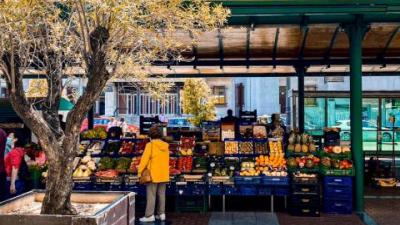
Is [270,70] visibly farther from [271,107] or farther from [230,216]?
[271,107]

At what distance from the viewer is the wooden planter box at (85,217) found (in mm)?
5752

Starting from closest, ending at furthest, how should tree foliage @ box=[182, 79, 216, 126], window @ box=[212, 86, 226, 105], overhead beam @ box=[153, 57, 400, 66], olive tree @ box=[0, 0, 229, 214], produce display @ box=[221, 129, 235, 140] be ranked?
1. olive tree @ box=[0, 0, 229, 214]
2. produce display @ box=[221, 129, 235, 140]
3. overhead beam @ box=[153, 57, 400, 66]
4. tree foliage @ box=[182, 79, 216, 126]
5. window @ box=[212, 86, 226, 105]

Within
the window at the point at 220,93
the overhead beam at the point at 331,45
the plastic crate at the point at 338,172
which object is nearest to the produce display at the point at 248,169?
the plastic crate at the point at 338,172

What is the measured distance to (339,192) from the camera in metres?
10.8

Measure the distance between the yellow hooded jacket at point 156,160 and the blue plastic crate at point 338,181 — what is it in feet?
11.2

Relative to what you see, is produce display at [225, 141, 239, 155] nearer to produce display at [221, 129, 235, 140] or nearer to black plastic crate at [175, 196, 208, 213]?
black plastic crate at [175, 196, 208, 213]

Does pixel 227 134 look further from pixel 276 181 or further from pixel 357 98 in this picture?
pixel 357 98

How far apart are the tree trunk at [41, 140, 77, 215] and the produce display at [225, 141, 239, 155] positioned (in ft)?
19.6

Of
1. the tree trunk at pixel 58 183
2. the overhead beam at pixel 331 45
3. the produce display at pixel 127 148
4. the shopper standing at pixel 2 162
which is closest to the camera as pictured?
the tree trunk at pixel 58 183

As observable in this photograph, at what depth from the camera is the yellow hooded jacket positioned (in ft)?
31.8

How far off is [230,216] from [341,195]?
2.33m

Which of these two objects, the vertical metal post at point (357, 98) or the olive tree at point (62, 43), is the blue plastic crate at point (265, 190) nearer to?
the vertical metal post at point (357, 98)

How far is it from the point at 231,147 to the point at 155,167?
8.66 feet

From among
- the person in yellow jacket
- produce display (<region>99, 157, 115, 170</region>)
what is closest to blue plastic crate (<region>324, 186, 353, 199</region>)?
the person in yellow jacket
